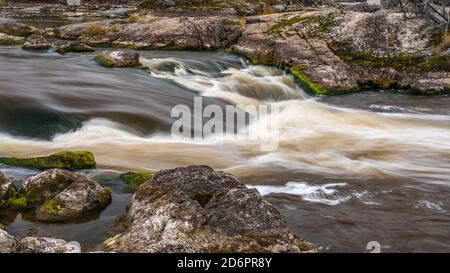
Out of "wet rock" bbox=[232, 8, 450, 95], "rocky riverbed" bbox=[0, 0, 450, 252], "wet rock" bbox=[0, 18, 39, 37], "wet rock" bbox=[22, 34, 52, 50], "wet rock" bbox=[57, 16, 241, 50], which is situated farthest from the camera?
"wet rock" bbox=[0, 18, 39, 37]

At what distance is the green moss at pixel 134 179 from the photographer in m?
7.42

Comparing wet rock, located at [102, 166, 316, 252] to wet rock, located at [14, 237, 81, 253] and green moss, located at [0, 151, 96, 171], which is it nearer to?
wet rock, located at [14, 237, 81, 253]

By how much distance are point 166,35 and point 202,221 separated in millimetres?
16942

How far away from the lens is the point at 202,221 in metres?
5.25

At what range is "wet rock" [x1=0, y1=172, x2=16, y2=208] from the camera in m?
6.51

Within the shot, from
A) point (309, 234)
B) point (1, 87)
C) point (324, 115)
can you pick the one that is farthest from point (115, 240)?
point (324, 115)

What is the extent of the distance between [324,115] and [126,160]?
682 centimetres

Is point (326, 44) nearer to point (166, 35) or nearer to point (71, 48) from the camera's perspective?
point (166, 35)

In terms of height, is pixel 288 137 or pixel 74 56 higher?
pixel 74 56

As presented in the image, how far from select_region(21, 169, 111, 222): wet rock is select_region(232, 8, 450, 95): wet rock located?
11.3 m

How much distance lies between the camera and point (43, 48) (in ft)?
63.8

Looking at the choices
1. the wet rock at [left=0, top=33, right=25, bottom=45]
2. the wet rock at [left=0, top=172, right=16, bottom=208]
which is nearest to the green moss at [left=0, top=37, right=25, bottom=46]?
the wet rock at [left=0, top=33, right=25, bottom=45]
